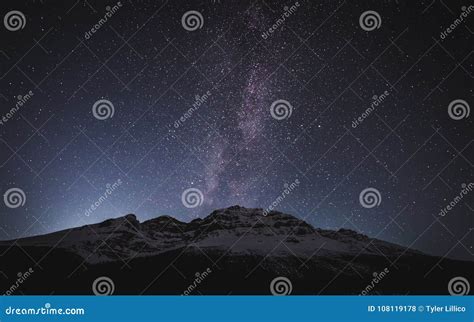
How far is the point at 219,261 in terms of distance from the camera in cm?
4003

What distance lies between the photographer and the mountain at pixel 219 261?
106ft

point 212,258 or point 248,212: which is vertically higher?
point 248,212

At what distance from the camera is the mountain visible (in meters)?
32.4

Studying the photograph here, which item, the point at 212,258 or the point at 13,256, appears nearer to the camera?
the point at 13,256

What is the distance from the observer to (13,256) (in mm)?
33344

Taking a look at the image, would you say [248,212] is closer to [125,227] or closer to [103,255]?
[125,227]

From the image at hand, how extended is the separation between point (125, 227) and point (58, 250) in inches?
282

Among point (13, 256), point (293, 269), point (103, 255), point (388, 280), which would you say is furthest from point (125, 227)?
point (388, 280)

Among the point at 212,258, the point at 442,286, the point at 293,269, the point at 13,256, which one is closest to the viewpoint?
the point at 13,256

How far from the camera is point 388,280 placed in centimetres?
3462
